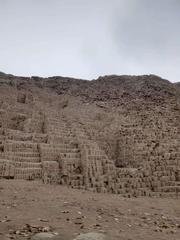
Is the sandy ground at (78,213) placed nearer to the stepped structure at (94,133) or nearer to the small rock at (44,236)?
the small rock at (44,236)

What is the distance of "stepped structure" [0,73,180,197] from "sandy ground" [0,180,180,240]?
1187mm

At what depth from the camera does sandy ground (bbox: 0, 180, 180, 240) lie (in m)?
8.57

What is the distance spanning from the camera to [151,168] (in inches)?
657

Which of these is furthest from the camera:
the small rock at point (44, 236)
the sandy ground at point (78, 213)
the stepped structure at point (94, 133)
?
the stepped structure at point (94, 133)

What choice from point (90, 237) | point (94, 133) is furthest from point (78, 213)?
point (94, 133)

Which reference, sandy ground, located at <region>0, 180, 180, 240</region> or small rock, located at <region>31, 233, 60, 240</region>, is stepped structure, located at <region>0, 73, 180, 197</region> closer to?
sandy ground, located at <region>0, 180, 180, 240</region>

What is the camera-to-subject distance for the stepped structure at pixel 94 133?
1558 centimetres

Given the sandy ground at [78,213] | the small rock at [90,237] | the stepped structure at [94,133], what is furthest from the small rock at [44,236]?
the stepped structure at [94,133]

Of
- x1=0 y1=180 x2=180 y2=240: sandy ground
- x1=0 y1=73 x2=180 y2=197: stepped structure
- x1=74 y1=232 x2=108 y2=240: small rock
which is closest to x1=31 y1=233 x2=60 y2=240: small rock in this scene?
x1=0 y1=180 x2=180 y2=240: sandy ground

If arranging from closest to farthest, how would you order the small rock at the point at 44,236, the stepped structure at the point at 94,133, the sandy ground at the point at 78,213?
the small rock at the point at 44,236, the sandy ground at the point at 78,213, the stepped structure at the point at 94,133

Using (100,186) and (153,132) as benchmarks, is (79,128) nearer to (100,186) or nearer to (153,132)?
(153,132)

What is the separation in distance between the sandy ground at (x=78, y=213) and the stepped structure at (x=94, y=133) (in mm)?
1187

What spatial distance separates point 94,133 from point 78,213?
10.6m

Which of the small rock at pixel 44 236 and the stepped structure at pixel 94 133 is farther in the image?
the stepped structure at pixel 94 133
